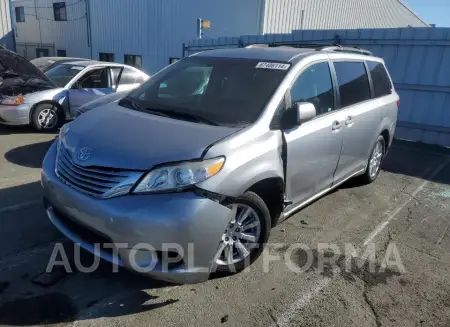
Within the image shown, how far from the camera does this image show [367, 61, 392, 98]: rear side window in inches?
192

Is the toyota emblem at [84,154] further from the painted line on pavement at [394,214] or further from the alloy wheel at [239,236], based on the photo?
the painted line on pavement at [394,214]

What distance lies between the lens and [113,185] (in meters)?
2.44

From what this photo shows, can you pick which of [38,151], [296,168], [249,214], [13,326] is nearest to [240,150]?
[249,214]

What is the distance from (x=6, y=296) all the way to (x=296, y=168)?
2505 millimetres

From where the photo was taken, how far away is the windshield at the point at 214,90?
10.2 feet

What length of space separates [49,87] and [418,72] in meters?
8.04

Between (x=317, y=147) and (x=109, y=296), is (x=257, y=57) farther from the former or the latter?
(x=109, y=296)

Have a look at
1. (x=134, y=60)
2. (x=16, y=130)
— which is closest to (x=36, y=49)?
(x=134, y=60)

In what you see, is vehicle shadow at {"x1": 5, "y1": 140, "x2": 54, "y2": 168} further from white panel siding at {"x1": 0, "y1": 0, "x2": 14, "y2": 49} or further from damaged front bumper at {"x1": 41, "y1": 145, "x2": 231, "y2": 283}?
white panel siding at {"x1": 0, "y1": 0, "x2": 14, "y2": 49}

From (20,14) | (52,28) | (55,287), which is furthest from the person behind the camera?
(20,14)

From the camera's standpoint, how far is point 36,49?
1049 inches

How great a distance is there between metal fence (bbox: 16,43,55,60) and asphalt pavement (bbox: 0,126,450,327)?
80.9 ft

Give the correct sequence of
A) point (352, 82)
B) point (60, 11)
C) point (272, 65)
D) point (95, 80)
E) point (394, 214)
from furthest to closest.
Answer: point (60, 11)
point (95, 80)
point (394, 214)
point (352, 82)
point (272, 65)

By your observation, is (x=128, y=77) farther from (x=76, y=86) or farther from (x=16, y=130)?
(x=16, y=130)
